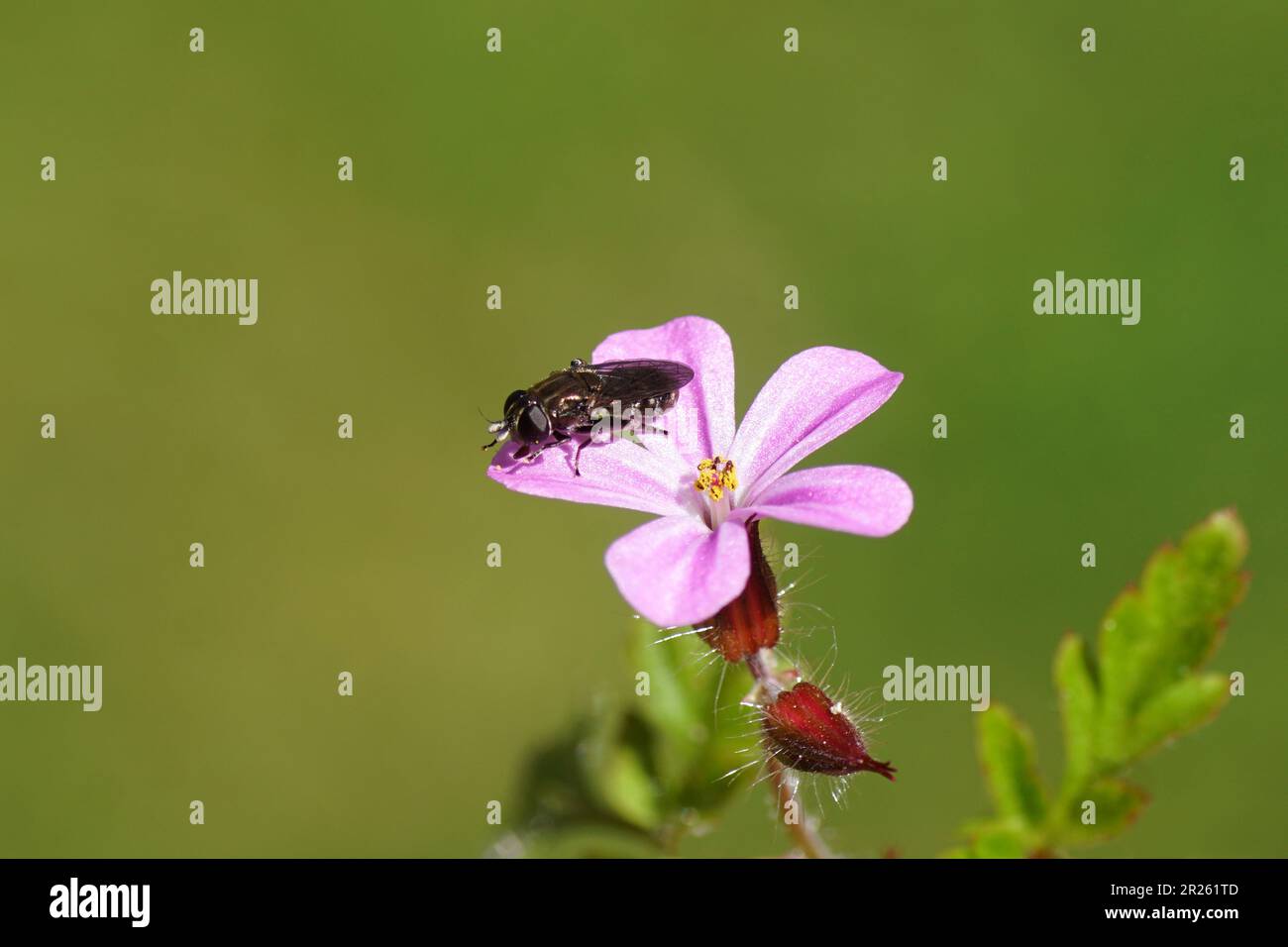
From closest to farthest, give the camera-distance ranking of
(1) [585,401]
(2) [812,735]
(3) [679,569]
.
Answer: (3) [679,569], (2) [812,735], (1) [585,401]

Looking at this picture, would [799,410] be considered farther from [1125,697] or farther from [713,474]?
[1125,697]

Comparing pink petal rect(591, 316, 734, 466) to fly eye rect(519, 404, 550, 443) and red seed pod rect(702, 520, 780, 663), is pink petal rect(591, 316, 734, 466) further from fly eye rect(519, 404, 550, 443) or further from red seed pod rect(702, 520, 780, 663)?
red seed pod rect(702, 520, 780, 663)

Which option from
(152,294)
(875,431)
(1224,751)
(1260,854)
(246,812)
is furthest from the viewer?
(152,294)

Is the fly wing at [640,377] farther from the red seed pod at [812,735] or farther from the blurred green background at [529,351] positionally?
the blurred green background at [529,351]

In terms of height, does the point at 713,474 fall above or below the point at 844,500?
above

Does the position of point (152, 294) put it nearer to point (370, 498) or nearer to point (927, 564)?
point (370, 498)

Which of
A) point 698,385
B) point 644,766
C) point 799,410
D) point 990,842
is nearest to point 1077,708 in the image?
point 990,842

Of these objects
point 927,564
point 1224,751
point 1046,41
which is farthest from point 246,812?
point 1046,41

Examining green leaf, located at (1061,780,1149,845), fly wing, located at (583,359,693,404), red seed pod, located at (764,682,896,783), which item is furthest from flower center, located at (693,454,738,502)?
green leaf, located at (1061,780,1149,845)
